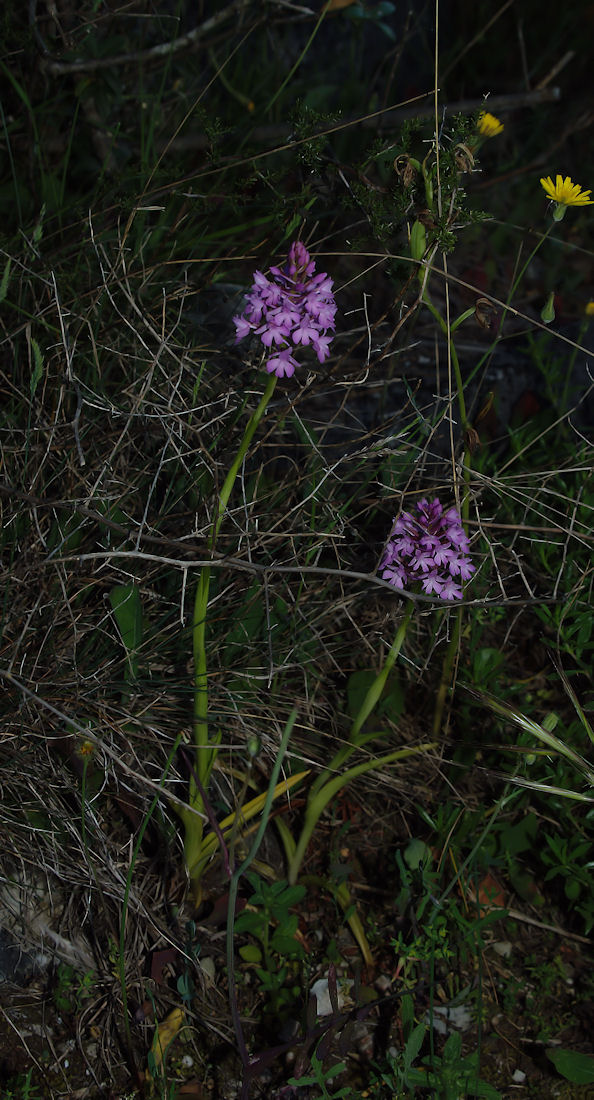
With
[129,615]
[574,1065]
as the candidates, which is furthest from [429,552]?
[574,1065]

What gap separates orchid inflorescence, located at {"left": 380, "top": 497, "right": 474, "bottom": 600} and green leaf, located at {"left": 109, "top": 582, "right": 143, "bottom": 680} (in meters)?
0.41

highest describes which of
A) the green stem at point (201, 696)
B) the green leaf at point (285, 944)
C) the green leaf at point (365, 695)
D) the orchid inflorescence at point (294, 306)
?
the orchid inflorescence at point (294, 306)

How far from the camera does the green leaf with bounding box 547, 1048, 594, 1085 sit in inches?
52.7

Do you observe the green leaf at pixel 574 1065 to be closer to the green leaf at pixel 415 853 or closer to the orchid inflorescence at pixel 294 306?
the green leaf at pixel 415 853

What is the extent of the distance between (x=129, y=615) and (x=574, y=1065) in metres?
0.98

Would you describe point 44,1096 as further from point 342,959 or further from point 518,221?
point 518,221

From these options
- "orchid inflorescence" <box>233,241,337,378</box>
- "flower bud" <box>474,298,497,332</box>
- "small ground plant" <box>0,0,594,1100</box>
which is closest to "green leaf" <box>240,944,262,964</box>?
"small ground plant" <box>0,0,594,1100</box>

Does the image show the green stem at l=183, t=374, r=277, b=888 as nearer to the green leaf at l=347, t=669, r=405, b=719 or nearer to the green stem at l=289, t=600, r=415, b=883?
the green stem at l=289, t=600, r=415, b=883

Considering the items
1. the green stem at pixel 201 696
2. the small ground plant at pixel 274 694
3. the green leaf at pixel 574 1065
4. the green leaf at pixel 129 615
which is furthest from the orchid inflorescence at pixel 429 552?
the green leaf at pixel 574 1065

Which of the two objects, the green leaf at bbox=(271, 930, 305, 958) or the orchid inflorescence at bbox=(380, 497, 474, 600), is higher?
the orchid inflorescence at bbox=(380, 497, 474, 600)

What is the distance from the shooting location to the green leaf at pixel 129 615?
4.78ft

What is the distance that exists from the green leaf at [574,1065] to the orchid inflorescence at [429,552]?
28.3 inches

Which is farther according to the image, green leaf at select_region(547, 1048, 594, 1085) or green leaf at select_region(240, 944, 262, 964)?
green leaf at select_region(240, 944, 262, 964)

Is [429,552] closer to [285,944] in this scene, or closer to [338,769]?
[338,769]
